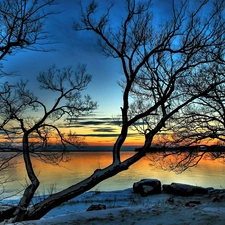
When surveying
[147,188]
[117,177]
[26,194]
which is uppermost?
[26,194]

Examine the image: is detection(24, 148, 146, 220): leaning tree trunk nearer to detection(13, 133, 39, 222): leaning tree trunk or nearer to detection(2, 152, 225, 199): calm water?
detection(13, 133, 39, 222): leaning tree trunk

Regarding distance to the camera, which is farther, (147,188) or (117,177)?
(117,177)

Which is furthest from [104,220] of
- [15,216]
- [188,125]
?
[188,125]

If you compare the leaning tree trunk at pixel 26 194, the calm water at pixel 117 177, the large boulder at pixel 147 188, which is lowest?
the calm water at pixel 117 177

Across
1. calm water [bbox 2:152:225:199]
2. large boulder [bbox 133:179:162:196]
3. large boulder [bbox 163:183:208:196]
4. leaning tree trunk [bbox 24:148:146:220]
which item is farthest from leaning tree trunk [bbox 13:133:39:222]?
large boulder [bbox 163:183:208:196]

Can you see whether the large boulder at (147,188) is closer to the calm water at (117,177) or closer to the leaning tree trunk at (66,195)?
the calm water at (117,177)

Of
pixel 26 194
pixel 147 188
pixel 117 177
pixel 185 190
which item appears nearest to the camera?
pixel 26 194

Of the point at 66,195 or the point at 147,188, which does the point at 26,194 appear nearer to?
the point at 66,195

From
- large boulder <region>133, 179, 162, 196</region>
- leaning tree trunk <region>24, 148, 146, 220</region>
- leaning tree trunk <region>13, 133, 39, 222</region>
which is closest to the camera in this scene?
leaning tree trunk <region>13, 133, 39, 222</region>

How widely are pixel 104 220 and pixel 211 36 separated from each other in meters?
6.45

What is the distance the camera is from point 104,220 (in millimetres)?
7879

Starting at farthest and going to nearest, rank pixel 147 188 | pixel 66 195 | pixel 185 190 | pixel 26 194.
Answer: pixel 147 188 → pixel 185 190 → pixel 26 194 → pixel 66 195

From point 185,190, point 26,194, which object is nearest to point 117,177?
point 185,190

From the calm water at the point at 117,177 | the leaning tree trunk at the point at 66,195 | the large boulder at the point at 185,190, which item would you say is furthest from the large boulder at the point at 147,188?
the leaning tree trunk at the point at 66,195
